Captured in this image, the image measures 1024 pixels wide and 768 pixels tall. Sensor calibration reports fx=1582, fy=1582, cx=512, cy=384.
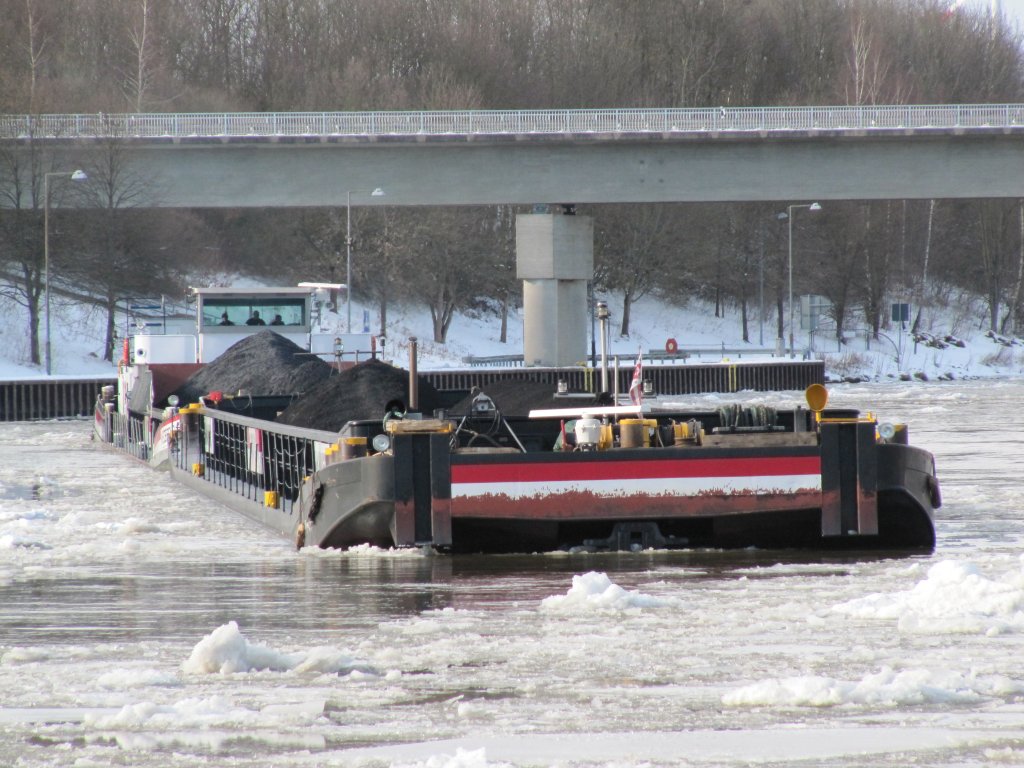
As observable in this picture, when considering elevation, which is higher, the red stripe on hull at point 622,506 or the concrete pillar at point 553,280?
the concrete pillar at point 553,280

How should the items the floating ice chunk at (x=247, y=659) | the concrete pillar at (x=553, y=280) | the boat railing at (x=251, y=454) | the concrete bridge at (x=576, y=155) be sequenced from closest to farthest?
the floating ice chunk at (x=247, y=659) → the boat railing at (x=251, y=454) → the concrete bridge at (x=576, y=155) → the concrete pillar at (x=553, y=280)

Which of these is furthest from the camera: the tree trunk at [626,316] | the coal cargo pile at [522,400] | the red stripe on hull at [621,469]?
the tree trunk at [626,316]

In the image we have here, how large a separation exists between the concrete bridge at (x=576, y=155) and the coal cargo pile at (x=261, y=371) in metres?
26.9

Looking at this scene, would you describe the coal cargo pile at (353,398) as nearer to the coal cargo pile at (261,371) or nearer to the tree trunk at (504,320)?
the coal cargo pile at (261,371)

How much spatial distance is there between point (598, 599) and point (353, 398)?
8.43 m

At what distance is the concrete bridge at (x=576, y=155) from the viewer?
5188cm

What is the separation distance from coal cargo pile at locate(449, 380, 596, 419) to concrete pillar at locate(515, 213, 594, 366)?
118 feet

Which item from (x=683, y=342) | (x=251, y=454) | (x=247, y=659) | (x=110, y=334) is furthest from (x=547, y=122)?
(x=247, y=659)

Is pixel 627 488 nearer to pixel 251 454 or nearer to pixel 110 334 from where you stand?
pixel 251 454

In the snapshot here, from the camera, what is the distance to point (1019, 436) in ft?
94.9

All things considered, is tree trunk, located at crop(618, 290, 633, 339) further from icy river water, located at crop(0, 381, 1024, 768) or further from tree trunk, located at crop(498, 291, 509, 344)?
icy river water, located at crop(0, 381, 1024, 768)

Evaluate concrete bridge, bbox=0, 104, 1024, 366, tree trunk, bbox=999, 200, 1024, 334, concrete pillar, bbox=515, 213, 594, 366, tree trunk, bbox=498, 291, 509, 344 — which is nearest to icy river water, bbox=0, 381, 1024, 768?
concrete bridge, bbox=0, 104, 1024, 366

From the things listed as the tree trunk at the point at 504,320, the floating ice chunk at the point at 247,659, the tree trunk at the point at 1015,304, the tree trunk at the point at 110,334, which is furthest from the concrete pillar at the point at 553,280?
the floating ice chunk at the point at 247,659

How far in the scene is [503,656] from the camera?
830cm
